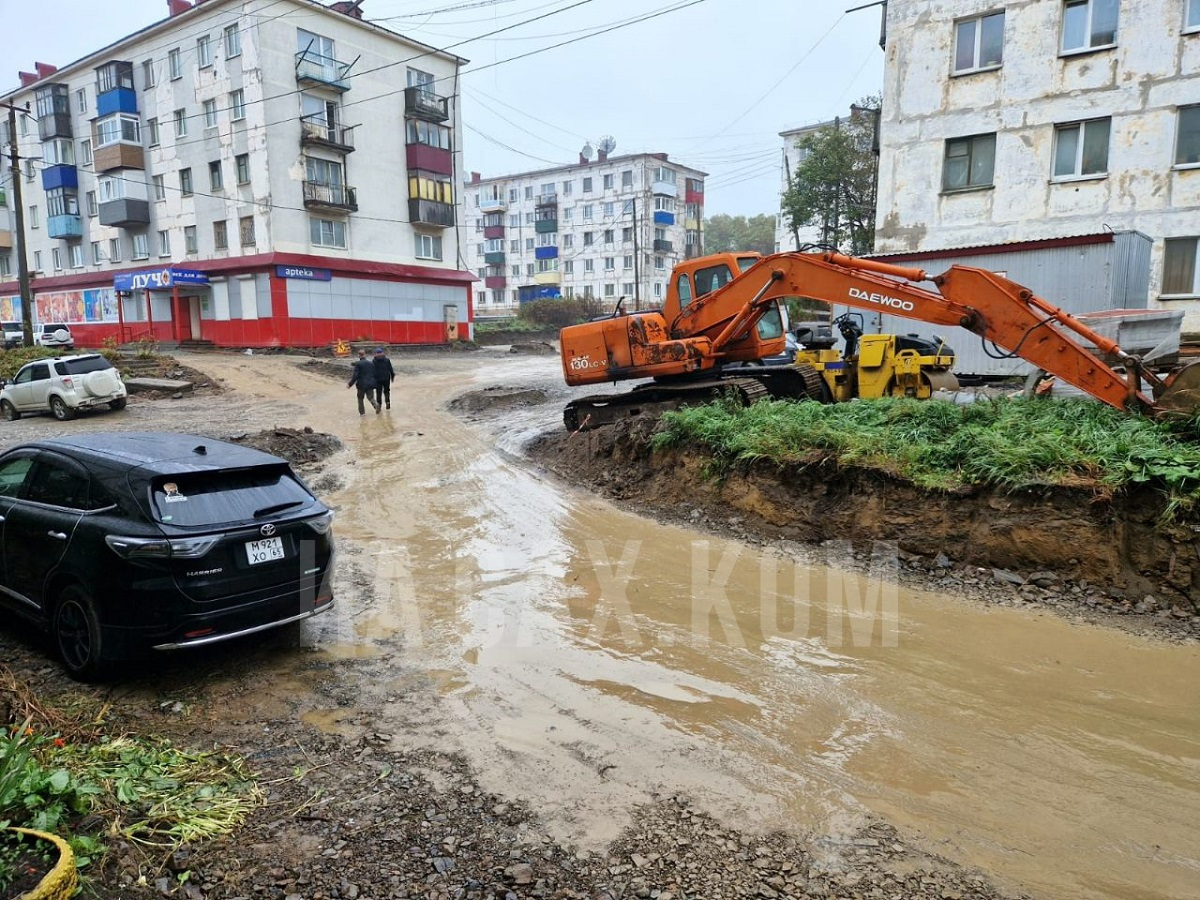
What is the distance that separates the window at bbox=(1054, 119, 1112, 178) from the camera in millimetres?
21047

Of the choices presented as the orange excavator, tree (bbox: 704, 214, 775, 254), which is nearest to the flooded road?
the orange excavator

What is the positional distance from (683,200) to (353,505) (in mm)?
66788

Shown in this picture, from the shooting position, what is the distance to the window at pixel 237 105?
34.8 meters

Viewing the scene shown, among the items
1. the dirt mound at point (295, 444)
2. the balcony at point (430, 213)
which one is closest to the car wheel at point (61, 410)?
the dirt mound at point (295, 444)

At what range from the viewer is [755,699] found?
199 inches

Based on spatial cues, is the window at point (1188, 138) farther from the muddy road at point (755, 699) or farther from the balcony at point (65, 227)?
the balcony at point (65, 227)

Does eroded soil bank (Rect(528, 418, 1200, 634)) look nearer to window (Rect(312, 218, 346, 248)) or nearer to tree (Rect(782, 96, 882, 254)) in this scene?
tree (Rect(782, 96, 882, 254))

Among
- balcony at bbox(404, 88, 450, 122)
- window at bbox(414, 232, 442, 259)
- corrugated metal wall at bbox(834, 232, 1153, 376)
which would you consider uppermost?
balcony at bbox(404, 88, 450, 122)

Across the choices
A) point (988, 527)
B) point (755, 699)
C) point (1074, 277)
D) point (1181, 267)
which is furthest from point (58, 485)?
point (1181, 267)

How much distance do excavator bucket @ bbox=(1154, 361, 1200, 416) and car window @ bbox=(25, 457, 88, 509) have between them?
31.3 ft

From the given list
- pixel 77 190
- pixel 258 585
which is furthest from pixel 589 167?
pixel 258 585

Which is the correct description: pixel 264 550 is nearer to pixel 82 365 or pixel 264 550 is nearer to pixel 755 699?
pixel 755 699

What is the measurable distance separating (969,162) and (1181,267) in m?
6.32

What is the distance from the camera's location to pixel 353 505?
35.5 feet
